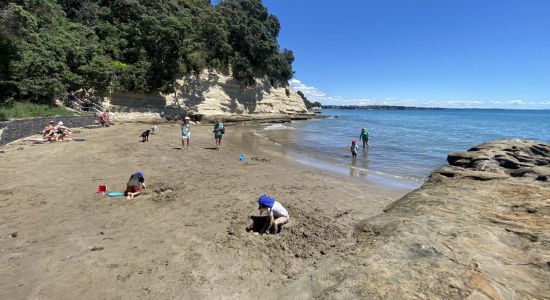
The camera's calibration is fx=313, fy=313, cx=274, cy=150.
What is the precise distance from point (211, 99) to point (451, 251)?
37394mm

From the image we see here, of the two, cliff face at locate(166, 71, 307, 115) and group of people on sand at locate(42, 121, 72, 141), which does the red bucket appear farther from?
cliff face at locate(166, 71, 307, 115)

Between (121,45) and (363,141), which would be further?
(121,45)

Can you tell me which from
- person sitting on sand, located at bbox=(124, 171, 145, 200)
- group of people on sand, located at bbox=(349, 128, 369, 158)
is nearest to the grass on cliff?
person sitting on sand, located at bbox=(124, 171, 145, 200)

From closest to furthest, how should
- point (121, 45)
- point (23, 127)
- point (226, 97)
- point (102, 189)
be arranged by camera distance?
1. point (102, 189)
2. point (23, 127)
3. point (121, 45)
4. point (226, 97)

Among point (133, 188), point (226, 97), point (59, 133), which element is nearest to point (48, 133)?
point (59, 133)

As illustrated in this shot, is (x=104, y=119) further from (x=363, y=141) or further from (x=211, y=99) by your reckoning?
(x=363, y=141)

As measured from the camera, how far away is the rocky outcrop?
4.21 meters

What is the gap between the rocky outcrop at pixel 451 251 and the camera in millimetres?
4211

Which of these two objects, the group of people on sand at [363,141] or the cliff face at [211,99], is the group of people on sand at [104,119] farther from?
the group of people on sand at [363,141]

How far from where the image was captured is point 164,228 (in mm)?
6871

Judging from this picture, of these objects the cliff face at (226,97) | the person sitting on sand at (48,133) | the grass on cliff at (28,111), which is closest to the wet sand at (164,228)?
the person sitting on sand at (48,133)

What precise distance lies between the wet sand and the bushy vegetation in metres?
11.3

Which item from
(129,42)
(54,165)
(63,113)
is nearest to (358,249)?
(54,165)

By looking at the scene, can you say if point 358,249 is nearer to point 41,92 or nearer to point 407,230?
point 407,230
